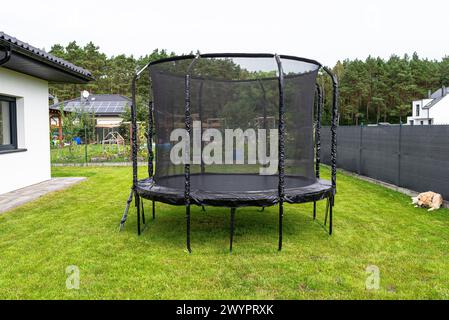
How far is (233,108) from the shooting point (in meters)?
4.41

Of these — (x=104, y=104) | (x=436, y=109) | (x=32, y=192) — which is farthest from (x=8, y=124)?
(x=436, y=109)

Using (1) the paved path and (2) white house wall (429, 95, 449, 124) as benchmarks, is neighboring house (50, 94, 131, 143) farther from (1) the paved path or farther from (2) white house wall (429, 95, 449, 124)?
(2) white house wall (429, 95, 449, 124)

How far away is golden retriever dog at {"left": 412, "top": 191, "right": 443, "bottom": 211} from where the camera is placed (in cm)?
547

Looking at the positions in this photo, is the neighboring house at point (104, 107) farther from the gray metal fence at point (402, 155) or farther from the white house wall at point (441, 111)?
the white house wall at point (441, 111)

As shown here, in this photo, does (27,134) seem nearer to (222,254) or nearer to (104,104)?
(222,254)

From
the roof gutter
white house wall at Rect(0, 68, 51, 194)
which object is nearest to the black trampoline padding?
the roof gutter

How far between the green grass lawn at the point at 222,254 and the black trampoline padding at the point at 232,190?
0.48 m

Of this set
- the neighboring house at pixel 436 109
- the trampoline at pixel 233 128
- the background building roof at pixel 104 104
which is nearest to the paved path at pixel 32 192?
the trampoline at pixel 233 128

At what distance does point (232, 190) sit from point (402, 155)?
13.7 feet

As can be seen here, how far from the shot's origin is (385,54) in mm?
51781

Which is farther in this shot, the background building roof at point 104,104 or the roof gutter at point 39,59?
the background building roof at point 104,104

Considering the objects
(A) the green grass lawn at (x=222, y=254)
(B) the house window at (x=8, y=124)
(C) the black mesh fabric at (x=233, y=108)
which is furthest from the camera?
(B) the house window at (x=8, y=124)

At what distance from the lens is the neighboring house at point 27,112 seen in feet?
20.8
